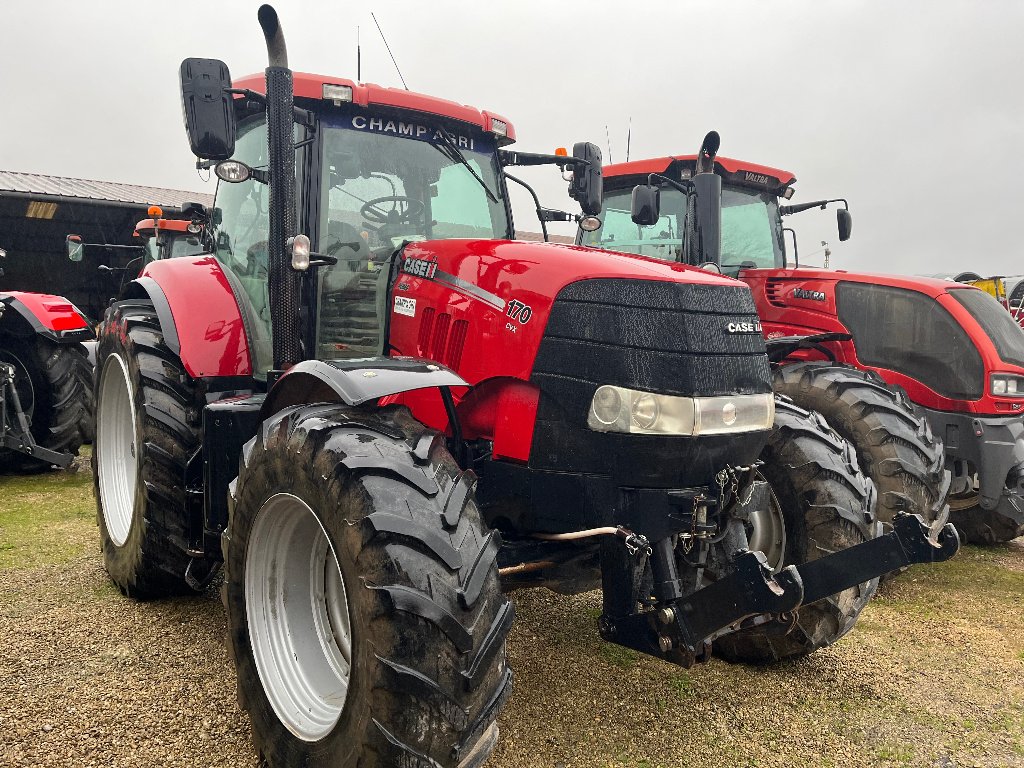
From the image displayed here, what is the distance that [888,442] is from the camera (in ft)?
14.6

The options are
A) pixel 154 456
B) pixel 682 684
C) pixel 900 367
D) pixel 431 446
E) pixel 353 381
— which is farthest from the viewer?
pixel 900 367

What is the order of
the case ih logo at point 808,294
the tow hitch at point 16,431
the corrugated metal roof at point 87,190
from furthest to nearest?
1. the corrugated metal roof at point 87,190
2. the tow hitch at point 16,431
3. the case ih logo at point 808,294

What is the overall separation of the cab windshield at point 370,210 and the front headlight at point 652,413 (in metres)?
1.25

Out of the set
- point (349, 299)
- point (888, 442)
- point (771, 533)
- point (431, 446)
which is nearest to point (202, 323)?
point (349, 299)

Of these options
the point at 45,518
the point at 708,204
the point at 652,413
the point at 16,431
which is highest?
the point at 708,204

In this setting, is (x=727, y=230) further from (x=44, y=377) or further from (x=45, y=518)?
(x=44, y=377)

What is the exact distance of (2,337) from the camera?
671cm

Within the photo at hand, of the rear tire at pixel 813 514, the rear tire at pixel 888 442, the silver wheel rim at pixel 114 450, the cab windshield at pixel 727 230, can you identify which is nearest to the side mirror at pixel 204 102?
the silver wheel rim at pixel 114 450

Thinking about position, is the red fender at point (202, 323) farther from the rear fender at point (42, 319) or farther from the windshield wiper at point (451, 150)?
the rear fender at point (42, 319)

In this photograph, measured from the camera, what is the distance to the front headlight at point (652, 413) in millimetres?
2500

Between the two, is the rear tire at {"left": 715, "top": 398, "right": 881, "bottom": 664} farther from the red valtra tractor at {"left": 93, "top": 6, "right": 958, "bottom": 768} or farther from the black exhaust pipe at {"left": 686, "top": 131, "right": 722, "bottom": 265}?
the black exhaust pipe at {"left": 686, "top": 131, "right": 722, "bottom": 265}

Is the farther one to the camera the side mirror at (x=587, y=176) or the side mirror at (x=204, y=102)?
the side mirror at (x=587, y=176)

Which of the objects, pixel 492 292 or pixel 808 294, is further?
pixel 808 294

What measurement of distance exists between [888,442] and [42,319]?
246 inches
